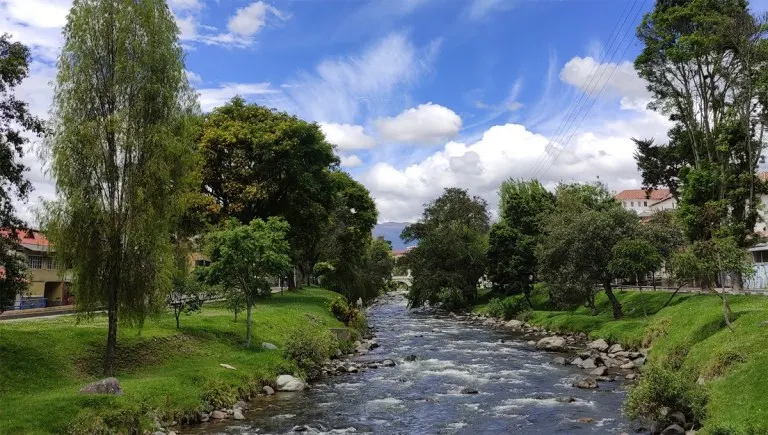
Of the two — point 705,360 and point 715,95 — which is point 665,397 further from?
point 715,95

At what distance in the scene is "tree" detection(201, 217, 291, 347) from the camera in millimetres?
31172

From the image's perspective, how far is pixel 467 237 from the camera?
3132 inches

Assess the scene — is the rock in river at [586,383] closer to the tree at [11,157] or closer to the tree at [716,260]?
the tree at [716,260]

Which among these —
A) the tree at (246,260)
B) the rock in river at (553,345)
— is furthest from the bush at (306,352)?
the rock in river at (553,345)

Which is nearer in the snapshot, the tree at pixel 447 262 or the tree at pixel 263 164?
the tree at pixel 263 164

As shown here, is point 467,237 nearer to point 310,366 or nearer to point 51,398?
point 310,366

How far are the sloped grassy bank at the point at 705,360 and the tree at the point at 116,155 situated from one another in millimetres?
19326

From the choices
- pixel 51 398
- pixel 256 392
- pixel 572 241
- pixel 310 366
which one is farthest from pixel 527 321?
pixel 51 398

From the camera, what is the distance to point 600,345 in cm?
3791

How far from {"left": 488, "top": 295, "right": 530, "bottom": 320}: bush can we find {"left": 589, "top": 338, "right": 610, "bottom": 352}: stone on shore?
24.1 m

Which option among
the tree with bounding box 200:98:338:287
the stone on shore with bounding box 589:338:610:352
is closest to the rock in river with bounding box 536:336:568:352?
the stone on shore with bounding box 589:338:610:352

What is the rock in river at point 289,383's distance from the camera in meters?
26.9

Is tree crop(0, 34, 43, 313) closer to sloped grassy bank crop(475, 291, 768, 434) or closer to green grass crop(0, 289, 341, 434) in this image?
green grass crop(0, 289, 341, 434)

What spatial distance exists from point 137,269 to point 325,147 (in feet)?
121
